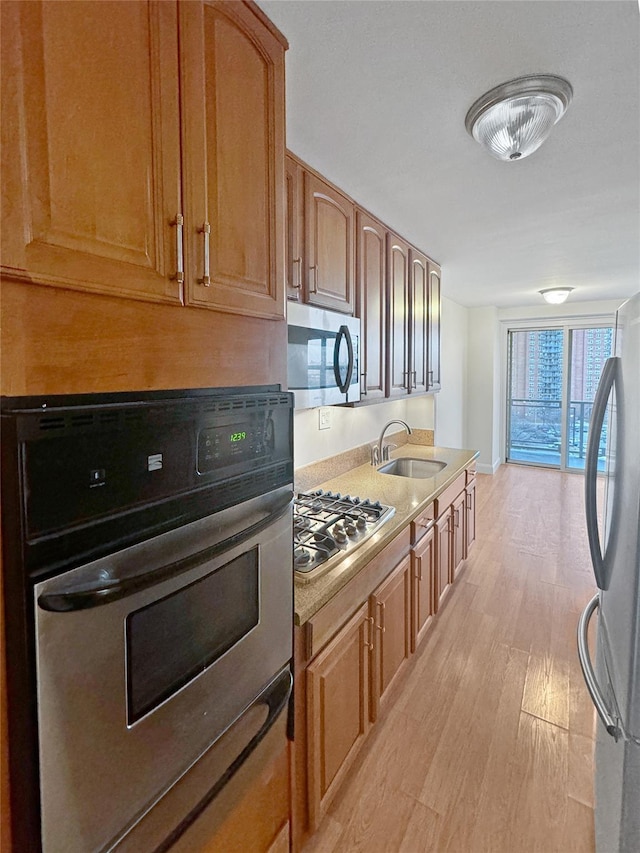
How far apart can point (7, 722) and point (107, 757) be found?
0.18 m

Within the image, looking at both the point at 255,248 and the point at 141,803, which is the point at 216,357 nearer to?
the point at 255,248

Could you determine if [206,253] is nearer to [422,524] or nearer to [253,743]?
[253,743]

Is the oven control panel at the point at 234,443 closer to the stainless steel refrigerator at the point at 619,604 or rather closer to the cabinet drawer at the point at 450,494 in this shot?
the stainless steel refrigerator at the point at 619,604

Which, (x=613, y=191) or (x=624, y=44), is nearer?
(x=624, y=44)

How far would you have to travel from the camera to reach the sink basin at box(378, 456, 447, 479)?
2.98 metres

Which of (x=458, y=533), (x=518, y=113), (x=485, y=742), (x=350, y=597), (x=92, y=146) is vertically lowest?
(x=485, y=742)

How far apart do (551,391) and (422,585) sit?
5004 mm

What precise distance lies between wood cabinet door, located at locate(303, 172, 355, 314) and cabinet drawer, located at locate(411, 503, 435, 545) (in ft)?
3.65

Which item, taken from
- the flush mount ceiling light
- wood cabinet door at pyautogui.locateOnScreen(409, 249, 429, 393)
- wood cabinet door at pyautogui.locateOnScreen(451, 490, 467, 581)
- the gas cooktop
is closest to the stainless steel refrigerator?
the flush mount ceiling light

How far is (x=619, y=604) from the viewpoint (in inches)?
41.4

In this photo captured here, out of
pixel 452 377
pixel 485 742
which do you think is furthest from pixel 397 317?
pixel 452 377

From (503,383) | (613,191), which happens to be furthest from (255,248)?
(503,383)

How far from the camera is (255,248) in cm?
101

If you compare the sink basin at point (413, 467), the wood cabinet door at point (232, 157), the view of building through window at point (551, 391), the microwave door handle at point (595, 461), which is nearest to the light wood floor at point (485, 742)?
the sink basin at point (413, 467)
